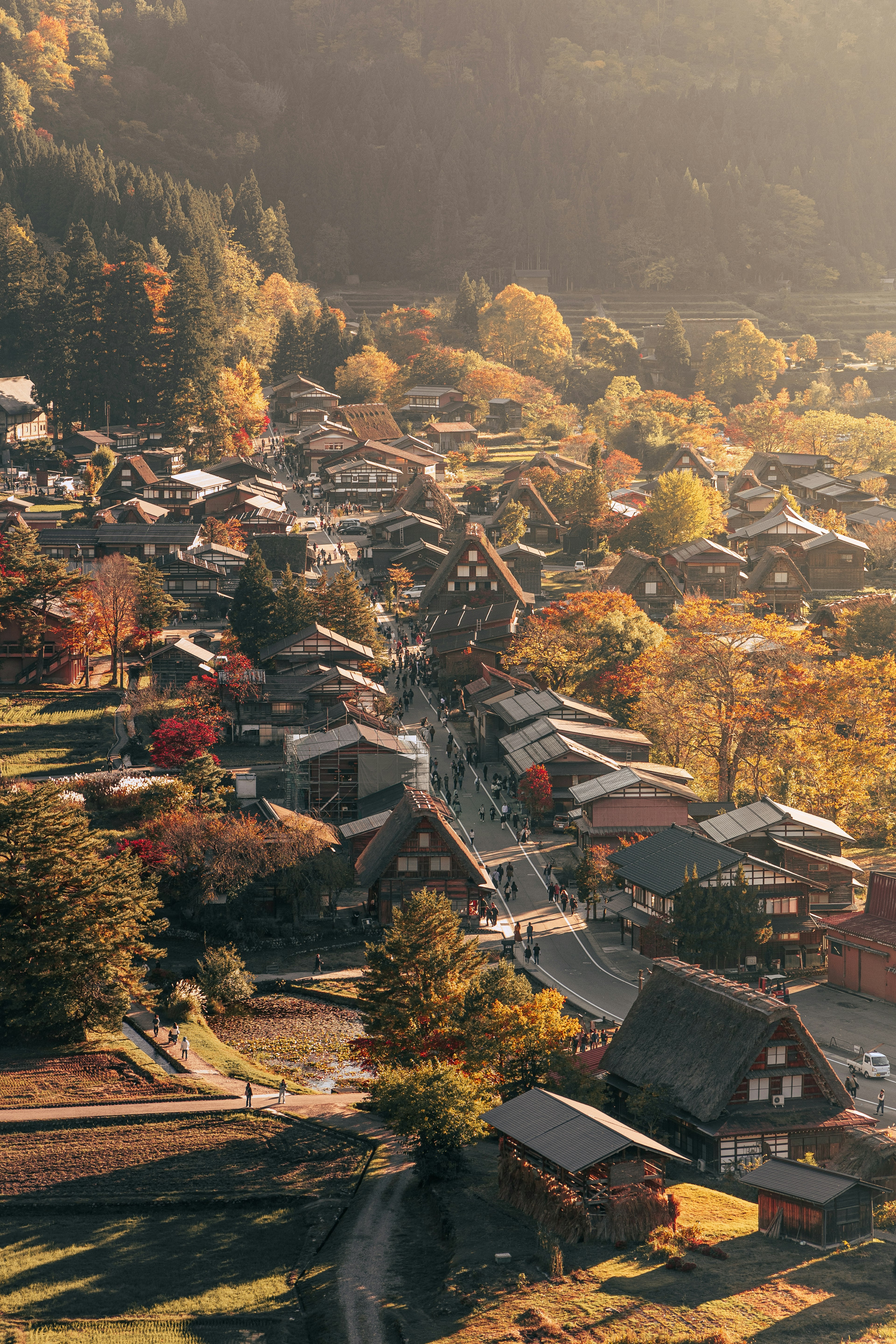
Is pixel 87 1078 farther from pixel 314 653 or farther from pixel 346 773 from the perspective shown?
pixel 314 653

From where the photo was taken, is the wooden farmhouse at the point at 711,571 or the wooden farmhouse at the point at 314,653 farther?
the wooden farmhouse at the point at 711,571

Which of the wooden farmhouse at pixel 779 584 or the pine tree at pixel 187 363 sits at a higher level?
the pine tree at pixel 187 363

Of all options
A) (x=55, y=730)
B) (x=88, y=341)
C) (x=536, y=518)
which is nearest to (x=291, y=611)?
(x=55, y=730)

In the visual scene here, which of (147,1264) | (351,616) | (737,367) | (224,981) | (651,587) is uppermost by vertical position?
(737,367)

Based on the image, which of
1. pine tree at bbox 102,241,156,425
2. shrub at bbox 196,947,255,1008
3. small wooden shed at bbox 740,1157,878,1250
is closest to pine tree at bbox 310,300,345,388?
pine tree at bbox 102,241,156,425

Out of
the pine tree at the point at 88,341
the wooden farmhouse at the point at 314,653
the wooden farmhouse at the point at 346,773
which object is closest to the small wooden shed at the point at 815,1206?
the wooden farmhouse at the point at 346,773

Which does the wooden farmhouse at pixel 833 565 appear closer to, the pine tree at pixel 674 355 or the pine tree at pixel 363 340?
the pine tree at pixel 674 355

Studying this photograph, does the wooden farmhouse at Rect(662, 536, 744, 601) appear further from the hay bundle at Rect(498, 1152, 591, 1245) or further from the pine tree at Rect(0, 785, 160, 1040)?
the hay bundle at Rect(498, 1152, 591, 1245)
